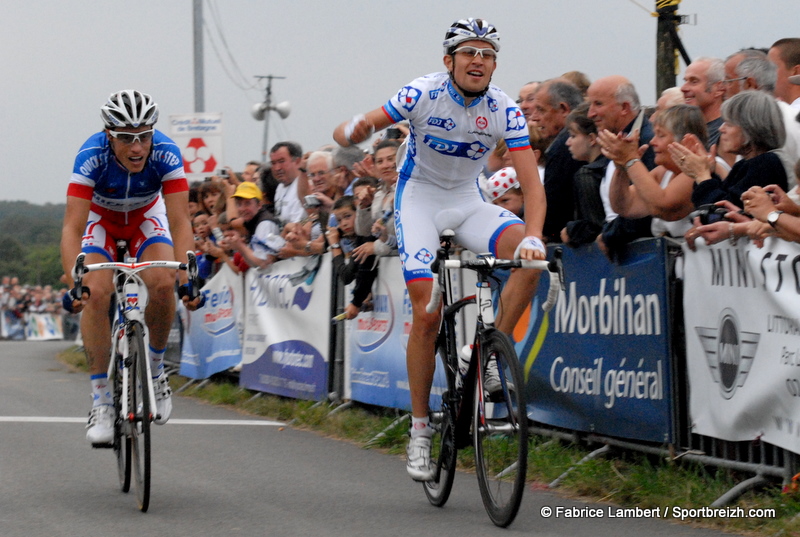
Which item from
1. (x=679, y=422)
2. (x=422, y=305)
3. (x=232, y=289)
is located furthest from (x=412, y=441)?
(x=232, y=289)

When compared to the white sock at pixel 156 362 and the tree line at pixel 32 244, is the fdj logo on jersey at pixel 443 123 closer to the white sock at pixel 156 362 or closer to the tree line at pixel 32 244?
the white sock at pixel 156 362

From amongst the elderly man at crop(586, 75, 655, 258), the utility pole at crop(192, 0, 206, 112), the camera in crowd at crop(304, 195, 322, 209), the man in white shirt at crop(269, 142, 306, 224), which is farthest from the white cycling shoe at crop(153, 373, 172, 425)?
the utility pole at crop(192, 0, 206, 112)

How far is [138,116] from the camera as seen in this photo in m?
6.33

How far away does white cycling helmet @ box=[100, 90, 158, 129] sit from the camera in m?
6.30

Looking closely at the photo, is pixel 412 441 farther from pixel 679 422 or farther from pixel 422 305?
pixel 679 422

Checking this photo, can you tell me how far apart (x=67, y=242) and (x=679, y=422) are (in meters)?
3.61

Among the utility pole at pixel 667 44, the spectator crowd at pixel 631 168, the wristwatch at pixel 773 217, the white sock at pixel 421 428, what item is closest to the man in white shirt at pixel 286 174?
the spectator crowd at pixel 631 168

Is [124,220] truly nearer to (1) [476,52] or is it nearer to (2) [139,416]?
(2) [139,416]

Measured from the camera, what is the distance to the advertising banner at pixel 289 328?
10.5m

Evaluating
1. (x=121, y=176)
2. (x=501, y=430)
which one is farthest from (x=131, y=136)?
(x=501, y=430)

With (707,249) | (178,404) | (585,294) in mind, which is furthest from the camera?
(178,404)

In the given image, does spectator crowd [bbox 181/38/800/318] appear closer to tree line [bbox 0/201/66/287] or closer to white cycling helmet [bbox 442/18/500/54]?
white cycling helmet [bbox 442/18/500/54]

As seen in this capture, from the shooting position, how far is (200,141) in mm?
17594

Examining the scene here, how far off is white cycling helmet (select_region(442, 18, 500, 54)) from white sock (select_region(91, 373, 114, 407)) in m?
2.86
